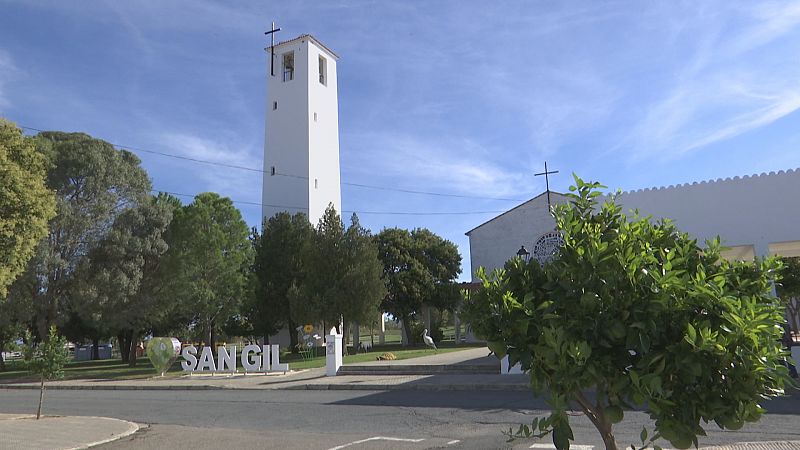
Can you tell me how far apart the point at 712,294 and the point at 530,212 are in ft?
126

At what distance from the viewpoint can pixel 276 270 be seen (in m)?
42.4

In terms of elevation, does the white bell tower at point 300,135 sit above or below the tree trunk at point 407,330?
above

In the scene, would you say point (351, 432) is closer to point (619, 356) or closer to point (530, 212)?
point (619, 356)

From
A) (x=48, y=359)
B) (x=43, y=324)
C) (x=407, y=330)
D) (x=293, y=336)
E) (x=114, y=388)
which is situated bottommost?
(x=114, y=388)

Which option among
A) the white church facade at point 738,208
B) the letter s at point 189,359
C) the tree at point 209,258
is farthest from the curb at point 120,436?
the tree at point 209,258

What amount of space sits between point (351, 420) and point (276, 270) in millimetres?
31820

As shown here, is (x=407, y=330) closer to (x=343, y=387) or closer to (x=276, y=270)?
(x=276, y=270)

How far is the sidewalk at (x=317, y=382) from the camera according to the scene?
16.4 m

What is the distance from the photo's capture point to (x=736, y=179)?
1872cm

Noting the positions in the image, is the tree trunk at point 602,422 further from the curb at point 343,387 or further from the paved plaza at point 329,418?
the curb at point 343,387

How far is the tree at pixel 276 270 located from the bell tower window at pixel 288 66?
13352 millimetres

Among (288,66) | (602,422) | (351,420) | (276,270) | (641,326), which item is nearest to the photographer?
(641,326)

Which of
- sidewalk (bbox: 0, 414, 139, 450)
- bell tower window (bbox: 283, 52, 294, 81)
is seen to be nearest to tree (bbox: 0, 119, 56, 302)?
sidewalk (bbox: 0, 414, 139, 450)

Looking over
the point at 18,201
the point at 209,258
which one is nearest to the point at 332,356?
the point at 18,201
